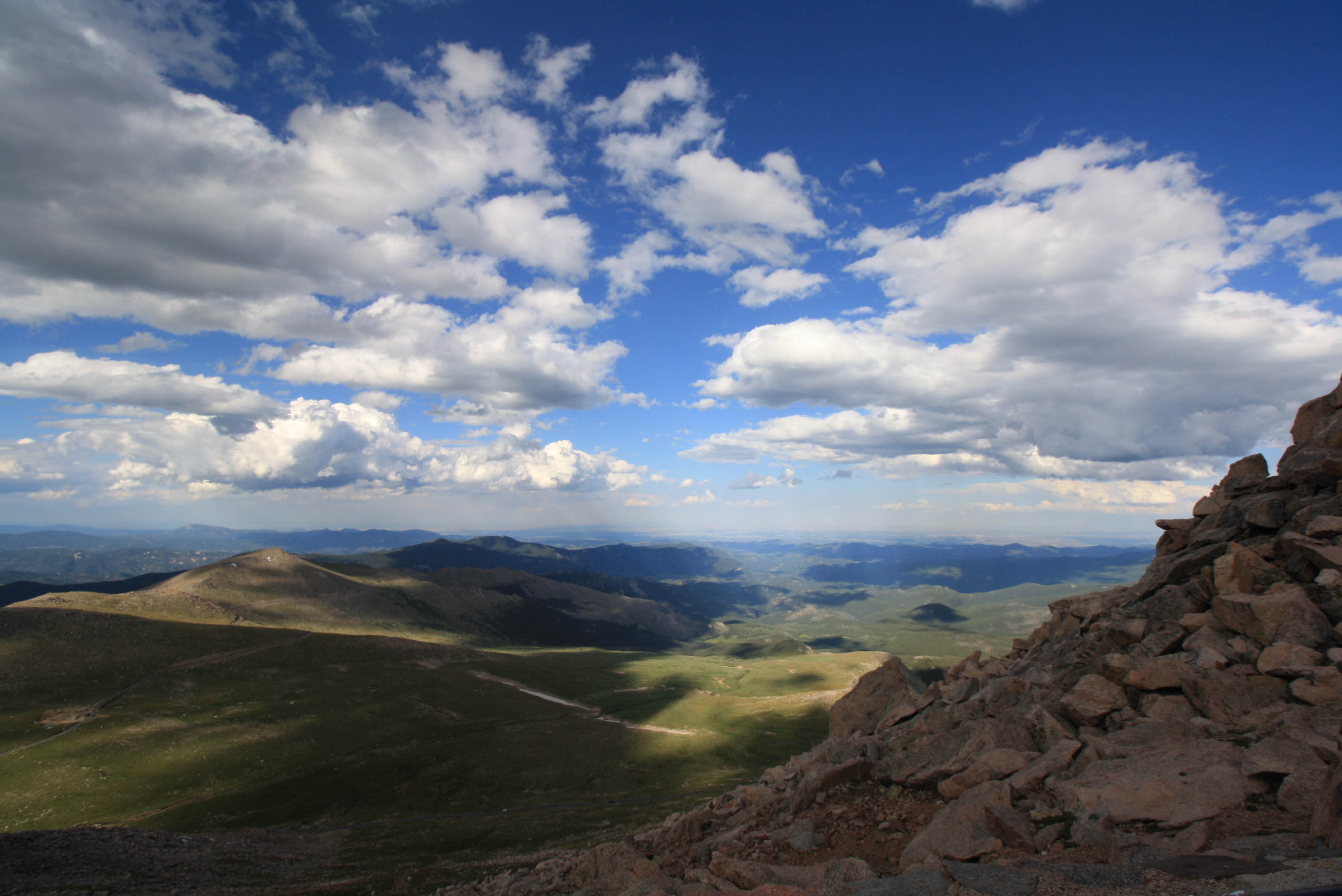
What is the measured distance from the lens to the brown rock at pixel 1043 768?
57.4ft

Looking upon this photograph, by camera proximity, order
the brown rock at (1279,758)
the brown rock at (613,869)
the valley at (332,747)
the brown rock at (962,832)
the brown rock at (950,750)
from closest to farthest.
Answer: the brown rock at (1279,758) → the brown rock at (962,832) → the brown rock at (950,750) → the brown rock at (613,869) → the valley at (332,747)

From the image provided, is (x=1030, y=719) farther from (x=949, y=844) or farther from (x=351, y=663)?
(x=351, y=663)

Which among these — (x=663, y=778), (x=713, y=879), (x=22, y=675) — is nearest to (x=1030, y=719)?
(x=713, y=879)

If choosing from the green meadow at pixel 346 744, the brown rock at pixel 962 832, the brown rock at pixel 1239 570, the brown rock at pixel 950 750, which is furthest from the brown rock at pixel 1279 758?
the green meadow at pixel 346 744

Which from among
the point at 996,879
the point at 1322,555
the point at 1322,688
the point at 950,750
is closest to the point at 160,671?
the point at 950,750

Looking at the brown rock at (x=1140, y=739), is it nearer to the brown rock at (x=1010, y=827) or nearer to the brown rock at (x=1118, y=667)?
the brown rock at (x=1118, y=667)

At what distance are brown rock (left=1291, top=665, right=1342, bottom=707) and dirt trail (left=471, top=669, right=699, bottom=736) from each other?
12611cm

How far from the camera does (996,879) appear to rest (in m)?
12.9

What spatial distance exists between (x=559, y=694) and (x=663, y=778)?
3474 inches

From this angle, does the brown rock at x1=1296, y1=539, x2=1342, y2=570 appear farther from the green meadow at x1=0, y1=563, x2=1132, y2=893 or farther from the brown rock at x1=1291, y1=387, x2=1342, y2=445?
the green meadow at x1=0, y1=563, x2=1132, y2=893

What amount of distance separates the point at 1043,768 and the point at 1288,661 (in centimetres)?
806

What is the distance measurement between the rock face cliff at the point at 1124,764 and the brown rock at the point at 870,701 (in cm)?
488

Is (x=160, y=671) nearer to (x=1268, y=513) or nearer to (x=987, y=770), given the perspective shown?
(x=987, y=770)

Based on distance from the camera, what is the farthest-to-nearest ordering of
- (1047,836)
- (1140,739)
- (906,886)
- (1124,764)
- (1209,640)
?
(1209,640) → (1140,739) → (1124,764) → (1047,836) → (906,886)
